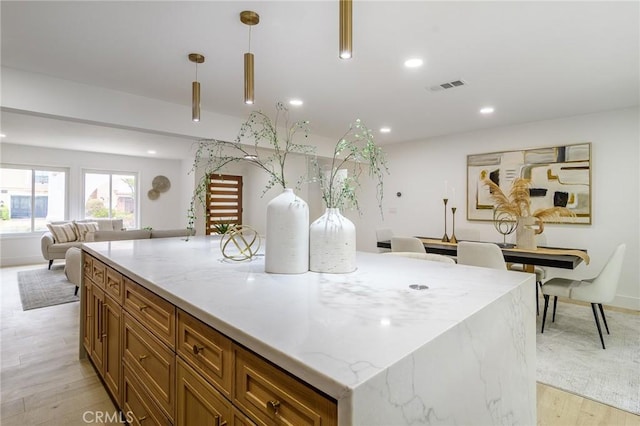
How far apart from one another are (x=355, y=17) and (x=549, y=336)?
3.14 meters

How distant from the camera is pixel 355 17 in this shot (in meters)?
2.06

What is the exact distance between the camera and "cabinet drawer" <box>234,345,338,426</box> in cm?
63

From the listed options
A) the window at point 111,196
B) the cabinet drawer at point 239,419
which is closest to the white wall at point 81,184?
the window at point 111,196

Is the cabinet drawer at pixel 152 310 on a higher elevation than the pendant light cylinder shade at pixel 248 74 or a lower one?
lower

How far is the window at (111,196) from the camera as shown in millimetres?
7262

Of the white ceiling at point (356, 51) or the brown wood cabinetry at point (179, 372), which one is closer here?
the brown wood cabinetry at point (179, 372)

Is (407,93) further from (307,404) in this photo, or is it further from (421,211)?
(307,404)

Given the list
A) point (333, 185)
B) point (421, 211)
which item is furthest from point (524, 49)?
point (421, 211)

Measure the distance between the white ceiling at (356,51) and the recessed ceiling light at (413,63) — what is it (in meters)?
0.06

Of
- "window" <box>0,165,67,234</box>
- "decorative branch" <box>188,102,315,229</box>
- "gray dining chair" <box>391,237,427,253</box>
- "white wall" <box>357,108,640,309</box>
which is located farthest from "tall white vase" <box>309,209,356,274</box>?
"window" <box>0,165,67,234</box>

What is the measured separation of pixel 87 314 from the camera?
94.4 inches

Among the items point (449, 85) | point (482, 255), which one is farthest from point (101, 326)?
point (449, 85)

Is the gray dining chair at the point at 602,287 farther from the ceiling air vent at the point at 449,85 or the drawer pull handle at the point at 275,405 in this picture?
the drawer pull handle at the point at 275,405

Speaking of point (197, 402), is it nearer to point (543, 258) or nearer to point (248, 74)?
point (248, 74)
